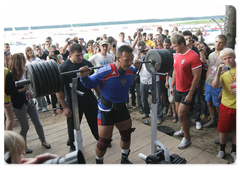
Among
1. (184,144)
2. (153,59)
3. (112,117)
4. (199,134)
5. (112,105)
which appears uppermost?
(153,59)

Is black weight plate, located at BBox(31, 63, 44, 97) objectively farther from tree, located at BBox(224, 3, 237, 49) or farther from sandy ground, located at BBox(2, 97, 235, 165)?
tree, located at BBox(224, 3, 237, 49)

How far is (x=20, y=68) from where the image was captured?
9.86 ft

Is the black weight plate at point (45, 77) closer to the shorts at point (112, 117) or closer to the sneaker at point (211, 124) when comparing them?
the shorts at point (112, 117)

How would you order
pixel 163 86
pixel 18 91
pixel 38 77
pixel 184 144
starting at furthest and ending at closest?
pixel 163 86
pixel 184 144
pixel 18 91
pixel 38 77

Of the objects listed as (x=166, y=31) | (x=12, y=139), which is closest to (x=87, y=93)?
(x=12, y=139)

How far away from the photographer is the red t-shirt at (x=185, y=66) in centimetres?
296

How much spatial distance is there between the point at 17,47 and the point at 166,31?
7.11 meters

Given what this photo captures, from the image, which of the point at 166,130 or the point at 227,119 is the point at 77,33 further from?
the point at 227,119

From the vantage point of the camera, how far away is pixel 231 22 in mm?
4273

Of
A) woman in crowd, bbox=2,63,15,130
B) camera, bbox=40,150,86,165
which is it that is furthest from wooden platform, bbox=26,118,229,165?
camera, bbox=40,150,86,165

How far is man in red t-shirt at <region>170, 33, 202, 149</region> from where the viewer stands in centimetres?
296

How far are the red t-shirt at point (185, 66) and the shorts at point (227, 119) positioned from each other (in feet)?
2.04

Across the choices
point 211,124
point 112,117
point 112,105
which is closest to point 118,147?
point 112,117

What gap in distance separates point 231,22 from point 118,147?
3.73 m
